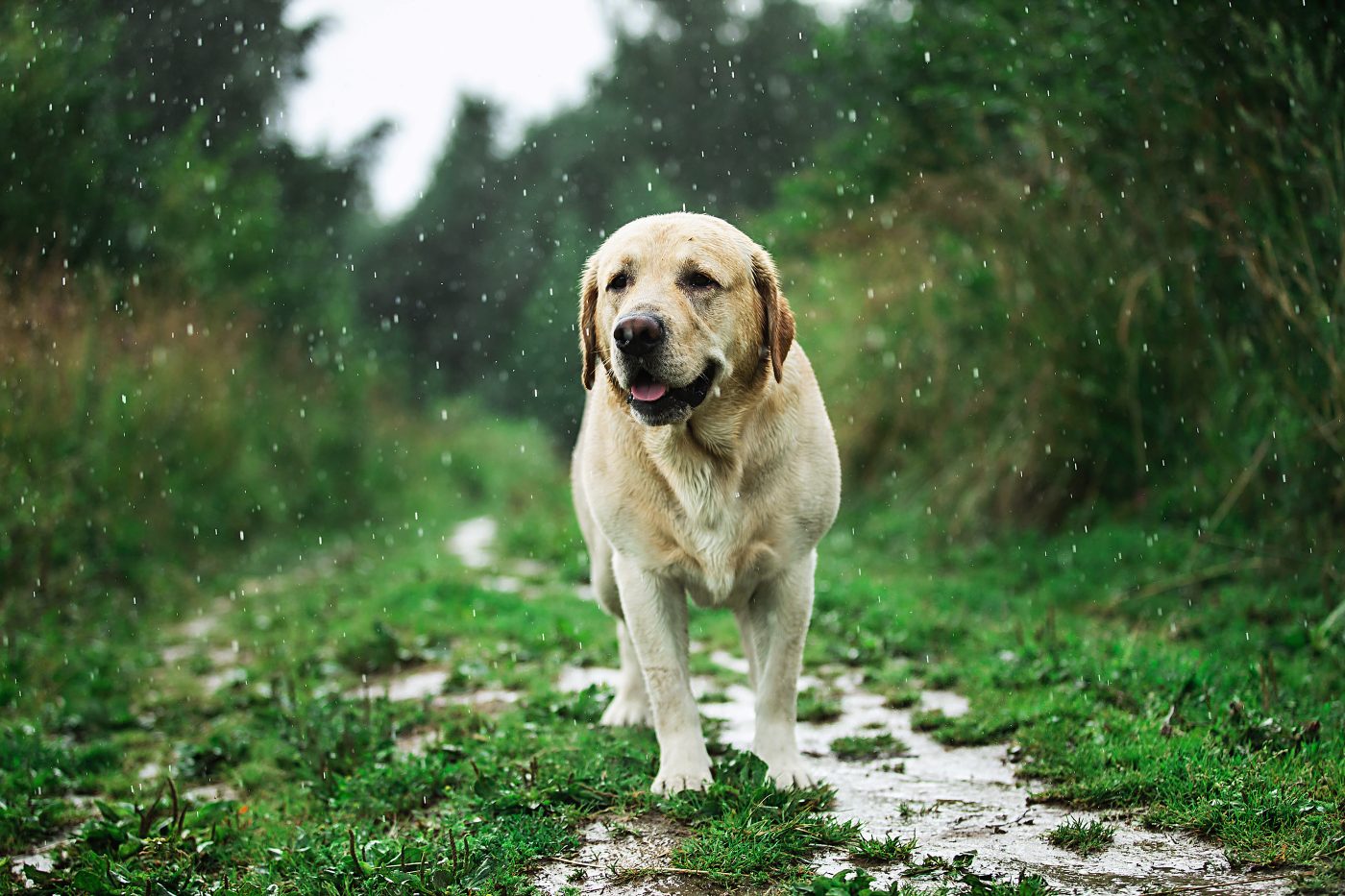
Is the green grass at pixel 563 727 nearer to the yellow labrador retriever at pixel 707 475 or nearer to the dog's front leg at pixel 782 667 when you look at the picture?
the dog's front leg at pixel 782 667

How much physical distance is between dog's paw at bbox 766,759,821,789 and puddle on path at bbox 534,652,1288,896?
0.11m

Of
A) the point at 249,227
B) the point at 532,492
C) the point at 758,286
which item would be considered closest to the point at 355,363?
the point at 249,227

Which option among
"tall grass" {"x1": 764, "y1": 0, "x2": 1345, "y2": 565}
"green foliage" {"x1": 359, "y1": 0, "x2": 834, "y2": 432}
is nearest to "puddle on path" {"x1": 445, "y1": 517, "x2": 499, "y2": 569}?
"tall grass" {"x1": 764, "y1": 0, "x2": 1345, "y2": 565}

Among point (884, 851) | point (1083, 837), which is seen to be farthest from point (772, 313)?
point (1083, 837)

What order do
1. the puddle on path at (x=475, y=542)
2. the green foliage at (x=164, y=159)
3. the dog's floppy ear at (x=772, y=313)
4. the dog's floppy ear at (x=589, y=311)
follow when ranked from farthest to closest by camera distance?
the puddle on path at (x=475, y=542), the green foliage at (x=164, y=159), the dog's floppy ear at (x=589, y=311), the dog's floppy ear at (x=772, y=313)

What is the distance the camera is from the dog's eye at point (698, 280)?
341 cm

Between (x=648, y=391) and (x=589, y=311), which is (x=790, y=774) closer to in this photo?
(x=648, y=391)

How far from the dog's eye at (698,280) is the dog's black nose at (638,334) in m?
0.27

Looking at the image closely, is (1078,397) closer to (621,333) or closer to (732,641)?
(732,641)

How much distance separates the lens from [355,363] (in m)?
17.5

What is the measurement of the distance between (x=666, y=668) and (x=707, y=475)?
63 cm

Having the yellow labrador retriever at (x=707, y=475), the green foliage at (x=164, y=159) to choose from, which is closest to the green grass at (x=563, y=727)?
the yellow labrador retriever at (x=707, y=475)

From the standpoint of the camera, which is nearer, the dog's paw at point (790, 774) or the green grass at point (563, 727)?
the green grass at point (563, 727)

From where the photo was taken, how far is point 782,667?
3531 mm
